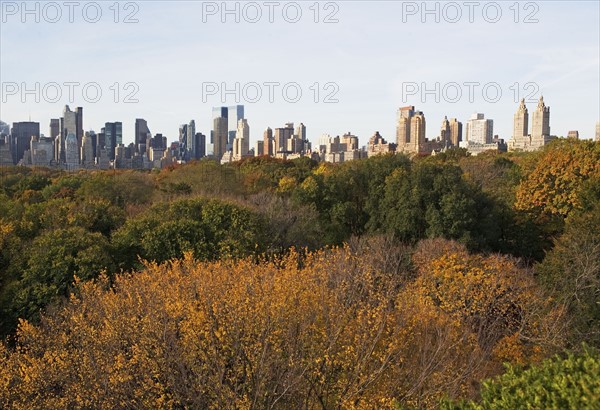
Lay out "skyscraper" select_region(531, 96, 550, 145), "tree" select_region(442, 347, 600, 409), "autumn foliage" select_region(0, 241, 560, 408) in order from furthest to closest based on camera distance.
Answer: "skyscraper" select_region(531, 96, 550, 145) < "autumn foliage" select_region(0, 241, 560, 408) < "tree" select_region(442, 347, 600, 409)

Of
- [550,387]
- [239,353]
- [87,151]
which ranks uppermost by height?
[87,151]

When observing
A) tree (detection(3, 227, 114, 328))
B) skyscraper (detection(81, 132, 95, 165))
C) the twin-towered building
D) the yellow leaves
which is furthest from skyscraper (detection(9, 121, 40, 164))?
tree (detection(3, 227, 114, 328))

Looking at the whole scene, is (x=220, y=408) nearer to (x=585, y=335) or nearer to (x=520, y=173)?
(x=585, y=335)

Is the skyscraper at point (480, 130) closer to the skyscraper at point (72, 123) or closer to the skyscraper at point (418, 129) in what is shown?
the skyscraper at point (418, 129)

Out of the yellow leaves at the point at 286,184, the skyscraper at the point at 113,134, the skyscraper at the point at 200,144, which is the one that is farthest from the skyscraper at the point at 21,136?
the yellow leaves at the point at 286,184

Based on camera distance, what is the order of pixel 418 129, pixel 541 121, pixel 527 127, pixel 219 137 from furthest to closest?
pixel 219 137
pixel 527 127
pixel 541 121
pixel 418 129

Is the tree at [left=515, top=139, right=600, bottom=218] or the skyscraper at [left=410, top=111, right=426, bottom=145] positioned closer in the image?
the tree at [left=515, top=139, right=600, bottom=218]

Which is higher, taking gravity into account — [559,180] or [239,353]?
[559,180]

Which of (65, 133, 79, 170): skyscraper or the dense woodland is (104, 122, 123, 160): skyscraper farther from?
the dense woodland

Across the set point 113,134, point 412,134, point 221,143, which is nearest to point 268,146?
point 221,143

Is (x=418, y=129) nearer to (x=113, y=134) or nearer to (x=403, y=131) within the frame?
(x=403, y=131)
